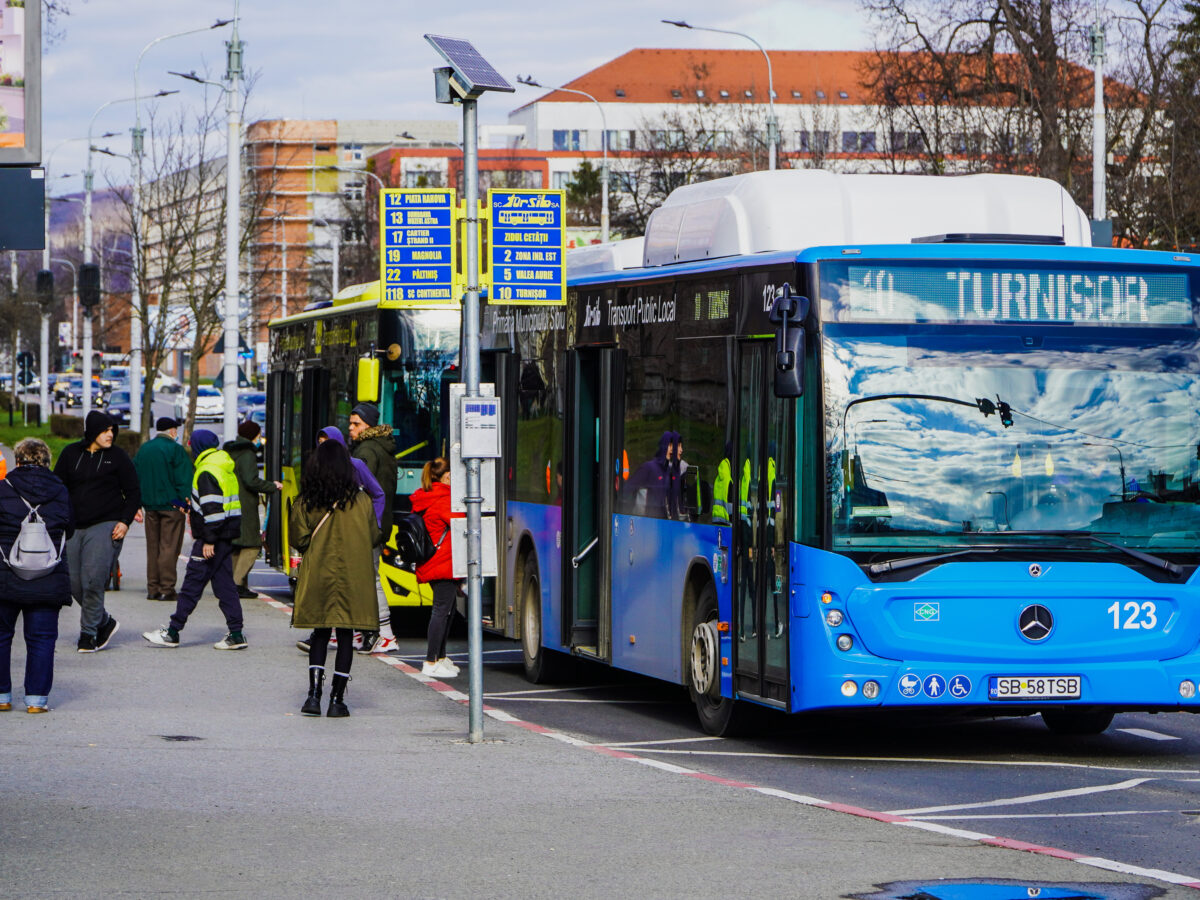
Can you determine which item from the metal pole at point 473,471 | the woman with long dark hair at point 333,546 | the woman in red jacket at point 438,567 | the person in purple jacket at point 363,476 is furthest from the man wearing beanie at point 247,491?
the metal pole at point 473,471

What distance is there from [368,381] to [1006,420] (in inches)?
347

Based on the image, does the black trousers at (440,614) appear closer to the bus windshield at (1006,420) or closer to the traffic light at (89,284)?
the bus windshield at (1006,420)

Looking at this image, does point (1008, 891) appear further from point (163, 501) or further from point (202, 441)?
point (163, 501)

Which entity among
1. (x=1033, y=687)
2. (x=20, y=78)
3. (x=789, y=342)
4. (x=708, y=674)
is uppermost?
(x=20, y=78)

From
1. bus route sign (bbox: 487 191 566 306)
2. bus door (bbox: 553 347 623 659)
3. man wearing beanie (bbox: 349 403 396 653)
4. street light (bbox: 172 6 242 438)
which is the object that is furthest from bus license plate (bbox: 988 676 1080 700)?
street light (bbox: 172 6 242 438)

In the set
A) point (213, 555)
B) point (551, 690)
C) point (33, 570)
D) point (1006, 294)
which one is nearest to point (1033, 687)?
point (1006, 294)

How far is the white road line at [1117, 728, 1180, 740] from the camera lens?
13.6 metres

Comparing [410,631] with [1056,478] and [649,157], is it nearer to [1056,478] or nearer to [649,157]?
[1056,478]

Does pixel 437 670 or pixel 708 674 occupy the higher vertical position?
pixel 708 674

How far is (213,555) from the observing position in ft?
57.5

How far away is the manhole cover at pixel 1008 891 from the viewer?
7664mm

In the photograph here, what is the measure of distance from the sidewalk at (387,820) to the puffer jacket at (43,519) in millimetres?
754

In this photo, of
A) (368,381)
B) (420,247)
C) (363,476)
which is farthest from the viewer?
(368,381)

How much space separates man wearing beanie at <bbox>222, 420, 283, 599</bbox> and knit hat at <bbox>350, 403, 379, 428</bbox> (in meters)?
4.54
